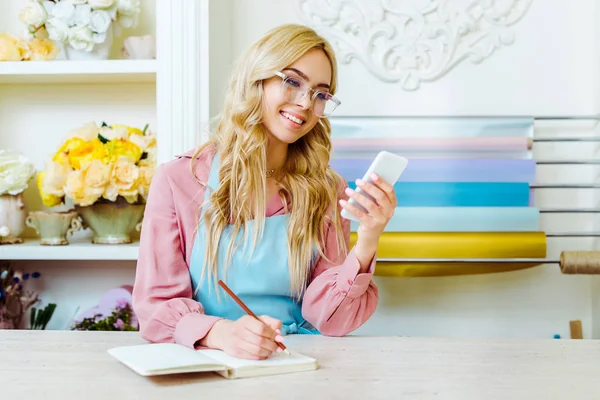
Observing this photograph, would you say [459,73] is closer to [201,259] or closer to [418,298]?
[418,298]

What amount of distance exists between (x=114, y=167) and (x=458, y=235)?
46.6 inches

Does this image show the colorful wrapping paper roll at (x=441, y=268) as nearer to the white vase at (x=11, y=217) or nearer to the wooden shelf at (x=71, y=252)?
the wooden shelf at (x=71, y=252)

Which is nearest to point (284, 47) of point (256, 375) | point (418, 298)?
point (256, 375)

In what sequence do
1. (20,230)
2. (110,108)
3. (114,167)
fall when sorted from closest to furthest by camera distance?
(114,167), (20,230), (110,108)

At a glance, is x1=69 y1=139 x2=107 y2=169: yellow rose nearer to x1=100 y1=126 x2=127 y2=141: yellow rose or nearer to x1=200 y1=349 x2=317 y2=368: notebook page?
x1=100 y1=126 x2=127 y2=141: yellow rose

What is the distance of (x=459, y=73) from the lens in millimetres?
2801

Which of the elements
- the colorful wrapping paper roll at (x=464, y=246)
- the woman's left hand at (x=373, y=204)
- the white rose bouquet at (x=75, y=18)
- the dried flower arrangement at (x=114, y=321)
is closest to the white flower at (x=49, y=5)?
the white rose bouquet at (x=75, y=18)

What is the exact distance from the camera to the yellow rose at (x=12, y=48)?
8.73 ft

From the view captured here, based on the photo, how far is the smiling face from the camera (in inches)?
70.4

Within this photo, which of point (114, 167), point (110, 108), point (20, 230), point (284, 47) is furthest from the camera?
point (110, 108)

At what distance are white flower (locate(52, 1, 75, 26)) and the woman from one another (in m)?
0.95

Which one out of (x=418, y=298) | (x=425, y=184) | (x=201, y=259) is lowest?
(x=418, y=298)

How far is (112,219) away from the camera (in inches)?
104

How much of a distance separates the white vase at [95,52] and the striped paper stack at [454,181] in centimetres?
86
